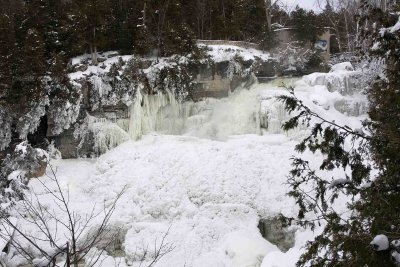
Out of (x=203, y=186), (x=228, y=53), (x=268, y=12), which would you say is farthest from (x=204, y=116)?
(x=268, y=12)

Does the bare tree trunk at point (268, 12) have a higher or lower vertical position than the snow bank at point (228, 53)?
higher

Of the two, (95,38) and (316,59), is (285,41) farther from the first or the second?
(95,38)

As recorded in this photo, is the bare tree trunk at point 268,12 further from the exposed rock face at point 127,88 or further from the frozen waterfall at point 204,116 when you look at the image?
the frozen waterfall at point 204,116

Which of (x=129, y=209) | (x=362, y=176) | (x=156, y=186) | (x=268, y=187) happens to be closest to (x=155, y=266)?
(x=129, y=209)

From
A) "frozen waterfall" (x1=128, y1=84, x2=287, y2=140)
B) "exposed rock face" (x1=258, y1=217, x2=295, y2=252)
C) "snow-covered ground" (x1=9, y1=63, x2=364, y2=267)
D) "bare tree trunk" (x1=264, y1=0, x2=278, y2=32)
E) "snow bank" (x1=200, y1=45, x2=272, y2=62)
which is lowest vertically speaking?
"exposed rock face" (x1=258, y1=217, x2=295, y2=252)

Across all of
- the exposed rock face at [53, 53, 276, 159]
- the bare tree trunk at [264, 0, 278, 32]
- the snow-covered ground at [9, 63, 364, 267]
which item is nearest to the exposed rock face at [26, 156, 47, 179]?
the snow-covered ground at [9, 63, 364, 267]

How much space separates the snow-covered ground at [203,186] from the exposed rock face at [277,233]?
223 millimetres

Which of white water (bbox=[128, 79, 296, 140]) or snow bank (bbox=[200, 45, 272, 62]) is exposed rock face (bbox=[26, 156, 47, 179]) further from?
snow bank (bbox=[200, 45, 272, 62])

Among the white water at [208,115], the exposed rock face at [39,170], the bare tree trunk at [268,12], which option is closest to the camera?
the exposed rock face at [39,170]

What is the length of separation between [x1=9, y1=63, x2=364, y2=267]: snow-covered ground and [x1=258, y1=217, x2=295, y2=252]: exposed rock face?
22 cm

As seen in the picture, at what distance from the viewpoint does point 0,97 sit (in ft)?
50.3

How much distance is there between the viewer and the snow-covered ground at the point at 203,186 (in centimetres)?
1081

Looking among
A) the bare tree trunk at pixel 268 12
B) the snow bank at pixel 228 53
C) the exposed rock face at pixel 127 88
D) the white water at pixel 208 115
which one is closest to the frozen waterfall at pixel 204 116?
the white water at pixel 208 115

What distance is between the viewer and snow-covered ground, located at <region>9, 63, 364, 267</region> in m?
10.8
